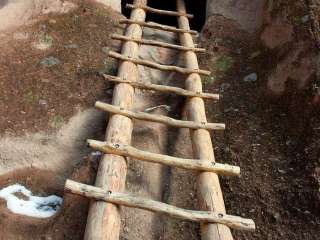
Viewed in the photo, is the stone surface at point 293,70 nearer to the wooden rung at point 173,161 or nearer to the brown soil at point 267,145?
the brown soil at point 267,145

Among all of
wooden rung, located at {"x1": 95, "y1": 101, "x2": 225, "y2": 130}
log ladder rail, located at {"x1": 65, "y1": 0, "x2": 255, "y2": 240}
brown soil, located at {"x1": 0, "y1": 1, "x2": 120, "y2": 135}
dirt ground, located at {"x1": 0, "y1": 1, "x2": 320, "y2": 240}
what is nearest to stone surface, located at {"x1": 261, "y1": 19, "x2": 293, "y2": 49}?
dirt ground, located at {"x1": 0, "y1": 1, "x2": 320, "y2": 240}

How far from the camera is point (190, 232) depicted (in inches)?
128

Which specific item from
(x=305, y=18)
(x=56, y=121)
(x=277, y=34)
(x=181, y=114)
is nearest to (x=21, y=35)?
Answer: (x=56, y=121)

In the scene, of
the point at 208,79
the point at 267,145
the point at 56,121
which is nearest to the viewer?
the point at 267,145

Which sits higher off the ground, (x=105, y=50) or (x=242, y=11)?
(x=242, y=11)

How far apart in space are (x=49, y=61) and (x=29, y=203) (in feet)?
6.52

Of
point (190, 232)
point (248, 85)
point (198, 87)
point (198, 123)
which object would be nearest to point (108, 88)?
point (198, 87)

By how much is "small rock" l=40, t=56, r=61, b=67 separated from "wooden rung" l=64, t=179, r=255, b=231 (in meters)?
2.25

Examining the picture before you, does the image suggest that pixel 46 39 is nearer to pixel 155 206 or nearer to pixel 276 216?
pixel 155 206

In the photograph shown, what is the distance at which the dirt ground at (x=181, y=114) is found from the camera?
10.6 feet

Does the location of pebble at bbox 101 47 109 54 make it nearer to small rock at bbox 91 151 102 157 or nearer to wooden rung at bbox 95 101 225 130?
wooden rung at bbox 95 101 225 130

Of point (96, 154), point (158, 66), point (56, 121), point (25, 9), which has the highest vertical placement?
point (25, 9)

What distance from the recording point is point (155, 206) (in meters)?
2.72

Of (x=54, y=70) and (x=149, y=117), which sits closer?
(x=149, y=117)
